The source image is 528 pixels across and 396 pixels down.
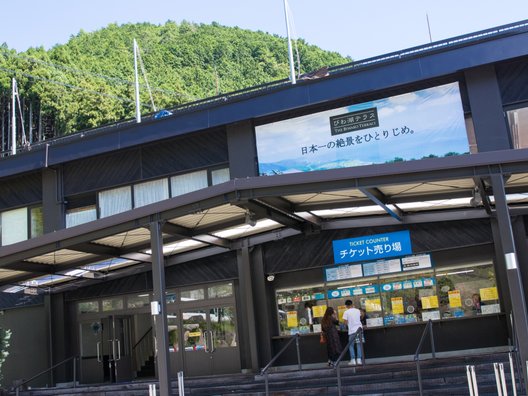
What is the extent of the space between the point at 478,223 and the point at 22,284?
11149 millimetres

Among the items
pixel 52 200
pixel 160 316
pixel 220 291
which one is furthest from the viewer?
pixel 52 200

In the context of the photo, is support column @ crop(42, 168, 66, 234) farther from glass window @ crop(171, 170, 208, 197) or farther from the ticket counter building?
glass window @ crop(171, 170, 208, 197)

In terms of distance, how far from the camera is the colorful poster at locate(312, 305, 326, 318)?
17.0 metres

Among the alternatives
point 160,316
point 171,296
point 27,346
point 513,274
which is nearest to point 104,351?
point 27,346

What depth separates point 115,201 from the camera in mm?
19406

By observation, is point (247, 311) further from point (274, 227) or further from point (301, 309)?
point (274, 227)

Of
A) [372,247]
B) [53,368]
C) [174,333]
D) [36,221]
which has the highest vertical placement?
[36,221]

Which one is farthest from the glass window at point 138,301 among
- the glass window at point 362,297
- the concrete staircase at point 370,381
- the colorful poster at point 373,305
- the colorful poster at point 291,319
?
the colorful poster at point 373,305

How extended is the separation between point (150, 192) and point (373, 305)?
7078mm

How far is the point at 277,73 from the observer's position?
1821 inches

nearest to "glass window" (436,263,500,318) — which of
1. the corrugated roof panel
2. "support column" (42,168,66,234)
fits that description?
the corrugated roof panel

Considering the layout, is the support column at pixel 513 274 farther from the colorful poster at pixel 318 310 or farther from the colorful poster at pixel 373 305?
the colorful poster at pixel 318 310

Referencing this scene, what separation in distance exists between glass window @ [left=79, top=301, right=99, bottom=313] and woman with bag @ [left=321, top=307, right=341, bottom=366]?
7756 millimetres

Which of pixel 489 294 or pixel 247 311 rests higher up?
pixel 247 311
